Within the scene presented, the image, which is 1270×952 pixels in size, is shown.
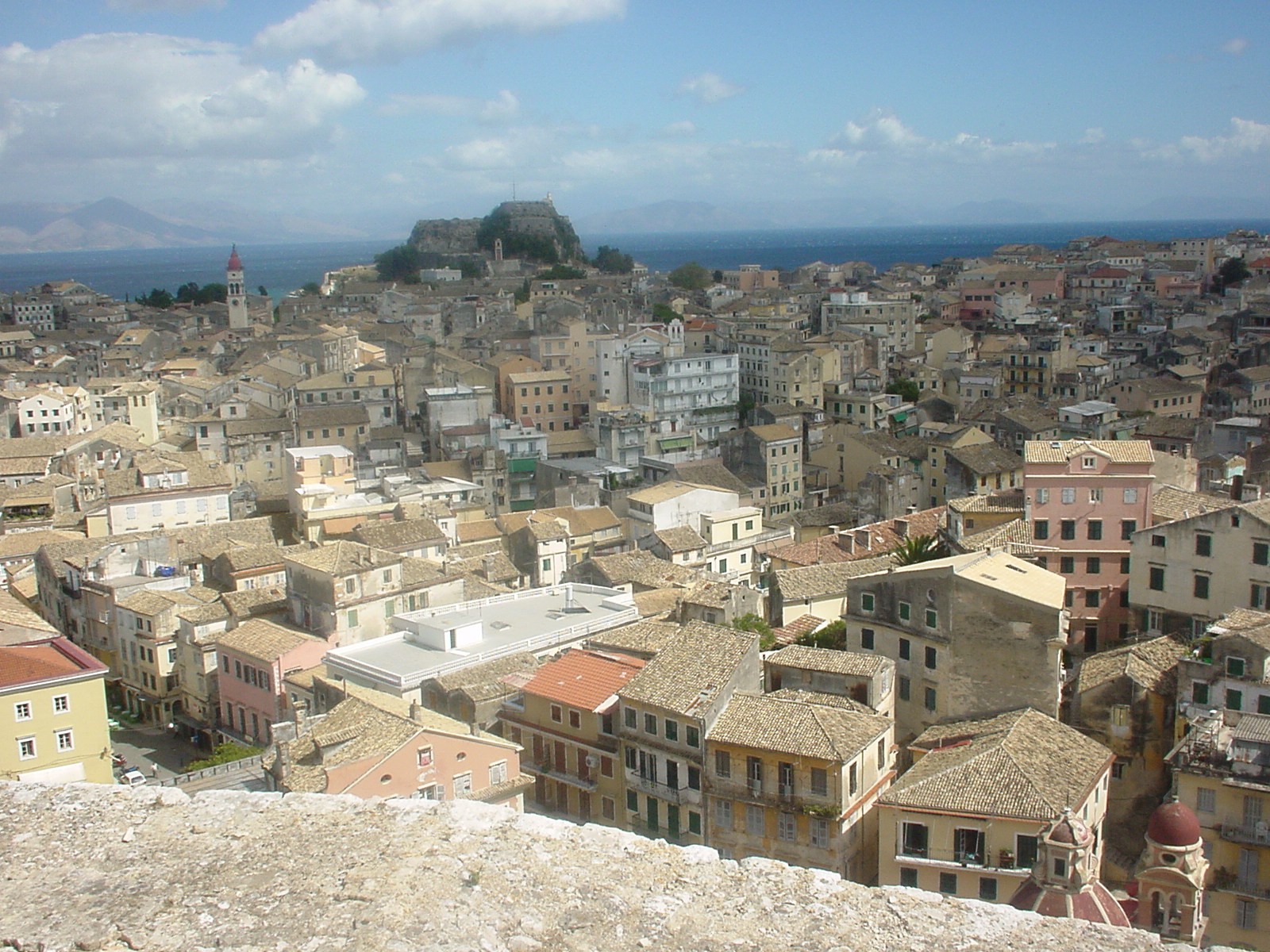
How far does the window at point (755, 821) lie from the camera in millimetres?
18219

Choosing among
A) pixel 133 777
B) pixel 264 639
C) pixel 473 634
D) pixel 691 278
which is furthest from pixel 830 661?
pixel 691 278

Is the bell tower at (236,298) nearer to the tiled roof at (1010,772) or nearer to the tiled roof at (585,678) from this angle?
the tiled roof at (585,678)

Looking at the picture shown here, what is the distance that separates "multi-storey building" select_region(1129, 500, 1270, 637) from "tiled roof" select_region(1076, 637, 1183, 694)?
132 cm

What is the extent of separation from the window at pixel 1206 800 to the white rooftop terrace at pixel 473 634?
1327 centimetres

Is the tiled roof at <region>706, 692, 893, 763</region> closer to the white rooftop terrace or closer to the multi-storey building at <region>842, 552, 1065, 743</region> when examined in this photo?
the multi-storey building at <region>842, 552, 1065, 743</region>

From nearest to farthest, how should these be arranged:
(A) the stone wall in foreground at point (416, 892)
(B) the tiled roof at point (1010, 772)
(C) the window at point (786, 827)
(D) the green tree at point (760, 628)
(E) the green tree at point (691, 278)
Result: (A) the stone wall in foreground at point (416, 892) → (B) the tiled roof at point (1010, 772) → (C) the window at point (786, 827) → (D) the green tree at point (760, 628) → (E) the green tree at point (691, 278)

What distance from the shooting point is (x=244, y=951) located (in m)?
6.03

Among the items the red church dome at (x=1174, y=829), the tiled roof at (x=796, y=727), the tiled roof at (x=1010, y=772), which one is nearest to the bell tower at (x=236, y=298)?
the tiled roof at (x=796, y=727)

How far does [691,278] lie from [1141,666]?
96407mm

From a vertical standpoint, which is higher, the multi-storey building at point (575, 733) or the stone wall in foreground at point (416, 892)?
the stone wall in foreground at point (416, 892)

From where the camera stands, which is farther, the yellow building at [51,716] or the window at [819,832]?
the yellow building at [51,716]

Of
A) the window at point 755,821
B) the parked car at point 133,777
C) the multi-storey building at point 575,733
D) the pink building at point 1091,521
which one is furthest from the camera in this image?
the parked car at point 133,777

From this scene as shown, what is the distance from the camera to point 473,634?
26.7 m

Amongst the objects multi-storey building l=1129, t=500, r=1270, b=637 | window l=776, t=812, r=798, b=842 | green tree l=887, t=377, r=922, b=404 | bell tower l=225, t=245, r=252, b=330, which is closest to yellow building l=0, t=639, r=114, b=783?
window l=776, t=812, r=798, b=842
